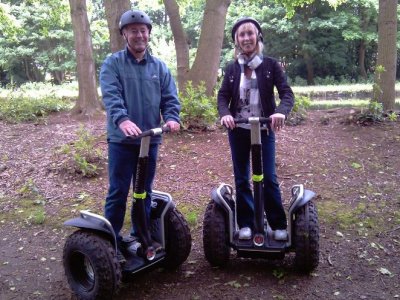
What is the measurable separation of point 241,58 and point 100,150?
373 cm

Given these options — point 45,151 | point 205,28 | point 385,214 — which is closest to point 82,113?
point 45,151

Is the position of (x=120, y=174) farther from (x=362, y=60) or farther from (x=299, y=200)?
(x=362, y=60)

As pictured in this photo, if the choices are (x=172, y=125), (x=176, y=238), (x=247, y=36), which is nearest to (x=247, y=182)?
(x=176, y=238)

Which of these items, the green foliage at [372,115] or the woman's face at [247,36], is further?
the green foliage at [372,115]

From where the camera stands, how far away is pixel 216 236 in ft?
11.7

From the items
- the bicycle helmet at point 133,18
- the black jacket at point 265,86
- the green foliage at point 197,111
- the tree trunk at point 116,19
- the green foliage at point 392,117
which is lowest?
the green foliage at point 392,117

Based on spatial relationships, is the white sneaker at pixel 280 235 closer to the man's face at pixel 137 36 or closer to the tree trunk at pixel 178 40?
the man's face at pixel 137 36

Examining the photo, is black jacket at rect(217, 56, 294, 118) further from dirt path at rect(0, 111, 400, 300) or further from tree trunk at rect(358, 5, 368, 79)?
tree trunk at rect(358, 5, 368, 79)

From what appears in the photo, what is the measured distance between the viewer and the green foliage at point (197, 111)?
7.04 metres

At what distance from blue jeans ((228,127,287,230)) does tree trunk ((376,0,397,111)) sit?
5.05 m

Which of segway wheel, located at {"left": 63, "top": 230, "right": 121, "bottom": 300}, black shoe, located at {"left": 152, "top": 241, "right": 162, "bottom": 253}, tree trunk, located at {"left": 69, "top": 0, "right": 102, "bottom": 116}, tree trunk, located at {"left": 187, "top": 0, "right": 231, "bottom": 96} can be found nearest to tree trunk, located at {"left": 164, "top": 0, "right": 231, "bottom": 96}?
tree trunk, located at {"left": 187, "top": 0, "right": 231, "bottom": 96}

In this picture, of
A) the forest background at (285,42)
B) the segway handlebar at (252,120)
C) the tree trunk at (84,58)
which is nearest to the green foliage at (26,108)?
the tree trunk at (84,58)

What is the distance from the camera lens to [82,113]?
10.4 meters

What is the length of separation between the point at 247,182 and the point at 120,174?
1161 mm
